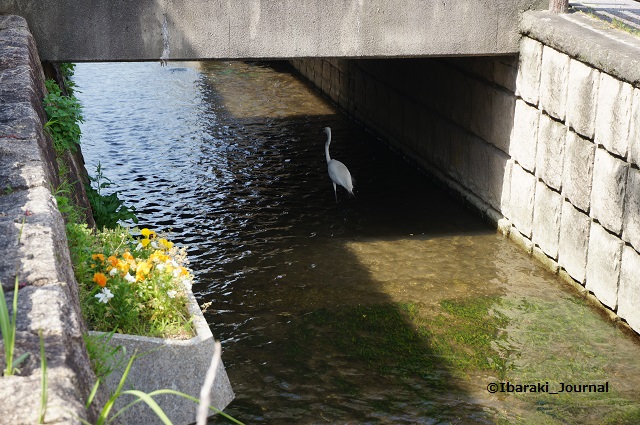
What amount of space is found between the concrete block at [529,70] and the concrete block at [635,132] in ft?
6.44

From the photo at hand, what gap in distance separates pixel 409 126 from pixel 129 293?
809 centimetres

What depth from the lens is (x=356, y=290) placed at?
8.49m

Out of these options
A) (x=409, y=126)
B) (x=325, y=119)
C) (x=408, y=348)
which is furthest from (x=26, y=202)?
(x=325, y=119)

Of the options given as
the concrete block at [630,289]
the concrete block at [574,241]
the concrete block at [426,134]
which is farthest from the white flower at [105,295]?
the concrete block at [426,134]

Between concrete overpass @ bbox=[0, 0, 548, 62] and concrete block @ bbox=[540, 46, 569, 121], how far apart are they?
732 millimetres

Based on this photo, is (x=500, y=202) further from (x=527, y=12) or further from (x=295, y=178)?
(x=295, y=178)

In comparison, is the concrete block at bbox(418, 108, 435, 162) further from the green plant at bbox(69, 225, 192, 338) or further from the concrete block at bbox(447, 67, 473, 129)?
the green plant at bbox(69, 225, 192, 338)

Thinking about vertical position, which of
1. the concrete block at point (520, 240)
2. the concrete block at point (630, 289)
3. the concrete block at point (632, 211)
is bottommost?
the concrete block at point (520, 240)

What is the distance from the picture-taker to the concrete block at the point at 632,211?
23.6 ft

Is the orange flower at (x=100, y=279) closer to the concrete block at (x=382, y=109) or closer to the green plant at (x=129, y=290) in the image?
the green plant at (x=129, y=290)

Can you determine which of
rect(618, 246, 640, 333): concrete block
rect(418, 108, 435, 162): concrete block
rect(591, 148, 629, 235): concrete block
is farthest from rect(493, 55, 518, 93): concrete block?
rect(618, 246, 640, 333): concrete block

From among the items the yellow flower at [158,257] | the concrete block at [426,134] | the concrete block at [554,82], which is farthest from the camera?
the concrete block at [426,134]

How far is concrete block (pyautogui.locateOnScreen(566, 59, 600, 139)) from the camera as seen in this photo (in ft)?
26.1

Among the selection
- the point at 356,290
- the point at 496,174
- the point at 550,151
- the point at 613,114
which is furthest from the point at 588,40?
the point at 356,290
